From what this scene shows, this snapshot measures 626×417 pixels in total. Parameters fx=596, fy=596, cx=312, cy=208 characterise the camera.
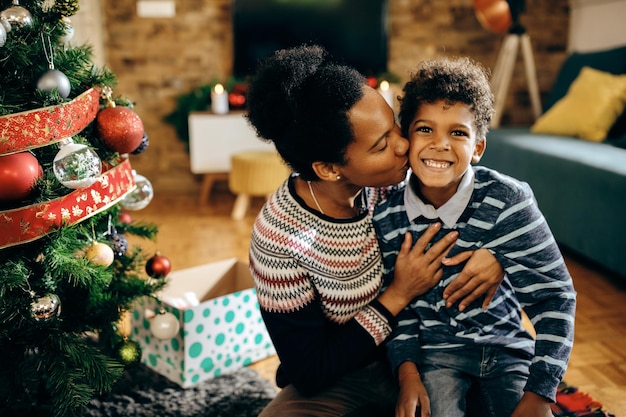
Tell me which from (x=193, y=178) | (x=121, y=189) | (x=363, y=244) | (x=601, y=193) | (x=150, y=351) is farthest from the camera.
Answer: (x=193, y=178)

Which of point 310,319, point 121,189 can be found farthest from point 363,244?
point 121,189

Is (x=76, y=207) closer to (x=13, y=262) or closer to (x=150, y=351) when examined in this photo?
(x=13, y=262)

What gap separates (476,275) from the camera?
1120 mm

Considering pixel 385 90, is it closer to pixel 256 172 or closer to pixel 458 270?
pixel 256 172

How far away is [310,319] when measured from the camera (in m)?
1.17

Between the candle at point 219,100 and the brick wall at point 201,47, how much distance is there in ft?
1.42

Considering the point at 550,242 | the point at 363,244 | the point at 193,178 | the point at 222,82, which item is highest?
the point at 550,242

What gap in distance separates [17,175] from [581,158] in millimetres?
2265

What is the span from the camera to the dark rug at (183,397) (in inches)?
63.3

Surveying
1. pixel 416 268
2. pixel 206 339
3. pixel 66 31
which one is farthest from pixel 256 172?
pixel 416 268

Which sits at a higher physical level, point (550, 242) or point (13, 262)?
point (550, 242)

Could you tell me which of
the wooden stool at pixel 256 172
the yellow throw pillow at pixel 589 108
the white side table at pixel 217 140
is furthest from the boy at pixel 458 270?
the white side table at pixel 217 140

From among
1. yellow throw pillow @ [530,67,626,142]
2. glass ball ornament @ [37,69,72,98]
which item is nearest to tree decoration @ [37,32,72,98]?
glass ball ornament @ [37,69,72,98]

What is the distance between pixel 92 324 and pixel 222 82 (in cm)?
310
